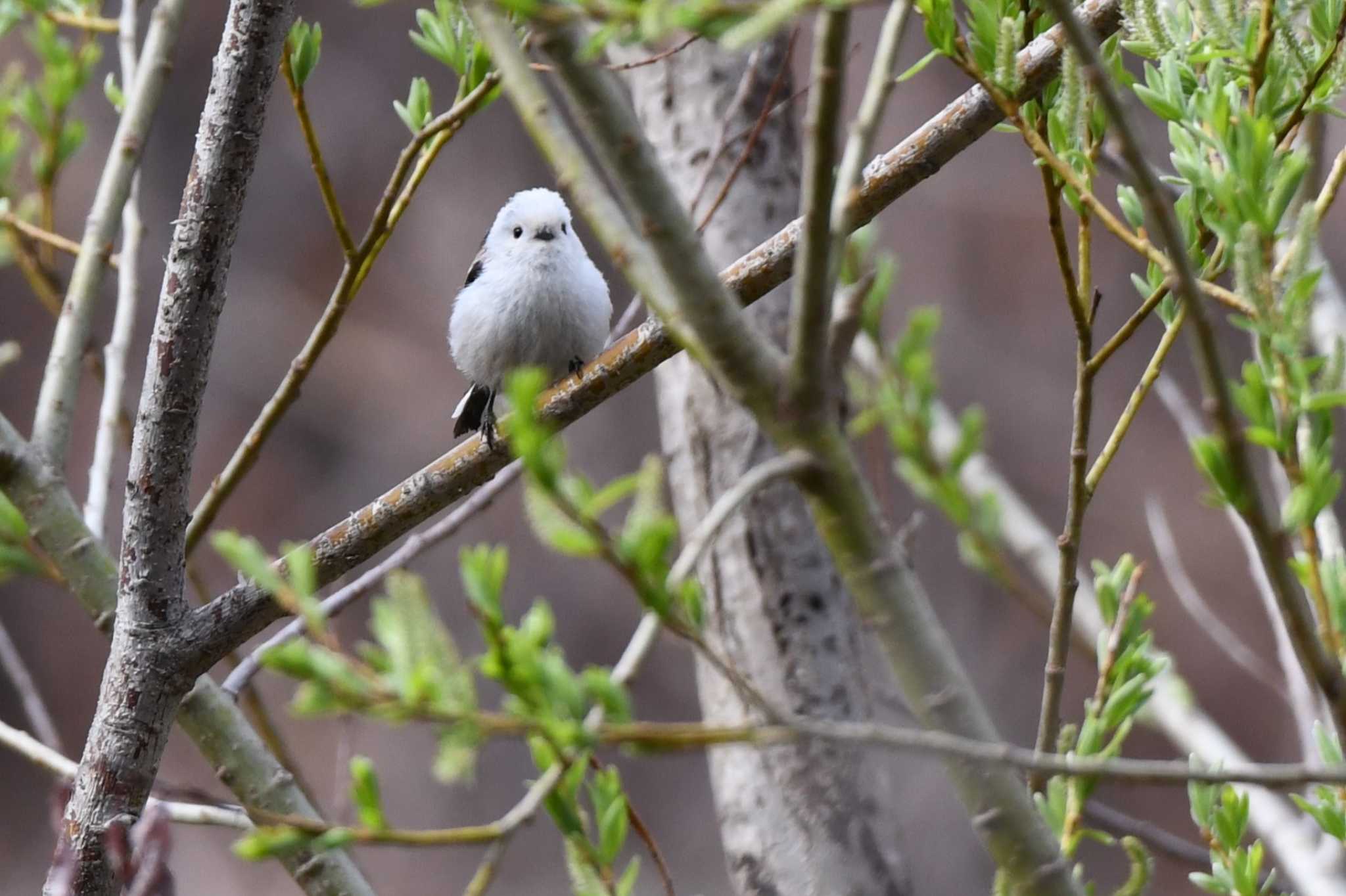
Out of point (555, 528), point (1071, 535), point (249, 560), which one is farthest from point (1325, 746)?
point (249, 560)

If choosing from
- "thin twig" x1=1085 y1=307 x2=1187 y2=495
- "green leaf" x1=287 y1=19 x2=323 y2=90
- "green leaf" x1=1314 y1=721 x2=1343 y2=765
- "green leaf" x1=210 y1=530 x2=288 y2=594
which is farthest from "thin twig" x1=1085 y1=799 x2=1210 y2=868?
"green leaf" x1=287 y1=19 x2=323 y2=90

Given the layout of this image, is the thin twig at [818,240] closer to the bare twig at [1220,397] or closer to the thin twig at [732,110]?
the bare twig at [1220,397]

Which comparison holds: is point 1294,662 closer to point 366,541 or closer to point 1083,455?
point 1083,455

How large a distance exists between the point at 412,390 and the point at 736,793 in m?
4.12

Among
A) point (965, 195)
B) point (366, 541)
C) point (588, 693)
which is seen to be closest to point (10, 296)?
point (965, 195)

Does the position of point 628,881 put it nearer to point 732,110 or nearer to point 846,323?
point 846,323

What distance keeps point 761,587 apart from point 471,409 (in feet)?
2.77

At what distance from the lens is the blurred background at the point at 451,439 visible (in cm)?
526

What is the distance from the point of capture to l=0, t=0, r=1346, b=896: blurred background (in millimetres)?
5262

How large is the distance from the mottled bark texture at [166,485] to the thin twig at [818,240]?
30.3 inches

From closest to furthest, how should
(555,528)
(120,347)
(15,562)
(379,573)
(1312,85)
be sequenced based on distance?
(555,528) < (1312,85) < (15,562) < (379,573) < (120,347)

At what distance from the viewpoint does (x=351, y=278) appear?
1461mm

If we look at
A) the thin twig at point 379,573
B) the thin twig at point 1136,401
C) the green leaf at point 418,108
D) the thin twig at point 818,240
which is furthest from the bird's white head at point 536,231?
the thin twig at point 818,240

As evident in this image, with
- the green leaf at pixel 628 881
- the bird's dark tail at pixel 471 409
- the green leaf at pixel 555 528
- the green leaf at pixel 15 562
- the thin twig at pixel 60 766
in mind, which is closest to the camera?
the green leaf at pixel 555 528
